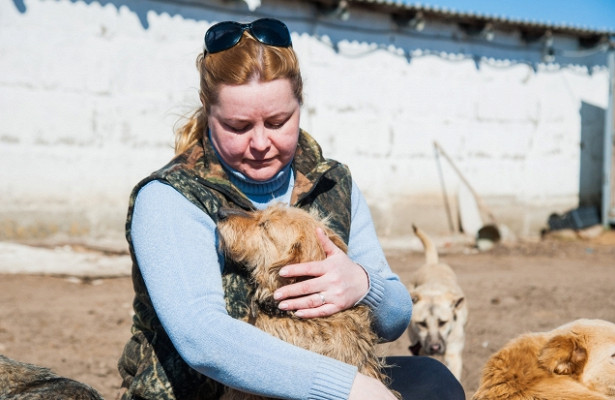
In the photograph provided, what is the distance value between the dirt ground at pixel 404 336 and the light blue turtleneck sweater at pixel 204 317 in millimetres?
1825

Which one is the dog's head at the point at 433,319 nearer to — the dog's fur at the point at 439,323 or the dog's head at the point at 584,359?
the dog's fur at the point at 439,323

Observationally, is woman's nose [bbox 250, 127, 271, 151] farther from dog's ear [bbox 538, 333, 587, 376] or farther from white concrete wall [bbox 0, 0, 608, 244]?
white concrete wall [bbox 0, 0, 608, 244]

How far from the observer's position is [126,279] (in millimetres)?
8148

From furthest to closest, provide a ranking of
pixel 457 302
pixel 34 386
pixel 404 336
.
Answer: pixel 404 336, pixel 457 302, pixel 34 386

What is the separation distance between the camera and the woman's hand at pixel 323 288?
2266 mm

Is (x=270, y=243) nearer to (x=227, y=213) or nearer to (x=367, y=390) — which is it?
(x=227, y=213)

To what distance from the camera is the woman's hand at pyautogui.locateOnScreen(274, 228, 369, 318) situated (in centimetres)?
227

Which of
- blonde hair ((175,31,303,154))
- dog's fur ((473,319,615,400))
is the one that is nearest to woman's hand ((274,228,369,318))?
blonde hair ((175,31,303,154))

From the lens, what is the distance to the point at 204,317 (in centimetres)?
207

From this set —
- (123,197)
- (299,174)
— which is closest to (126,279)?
(123,197)

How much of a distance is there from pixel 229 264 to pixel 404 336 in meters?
4.19

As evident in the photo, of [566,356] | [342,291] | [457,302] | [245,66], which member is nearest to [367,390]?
[342,291]

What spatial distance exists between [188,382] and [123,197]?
7057 mm

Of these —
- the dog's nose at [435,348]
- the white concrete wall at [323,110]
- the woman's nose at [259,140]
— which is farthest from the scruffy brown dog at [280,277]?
the white concrete wall at [323,110]
